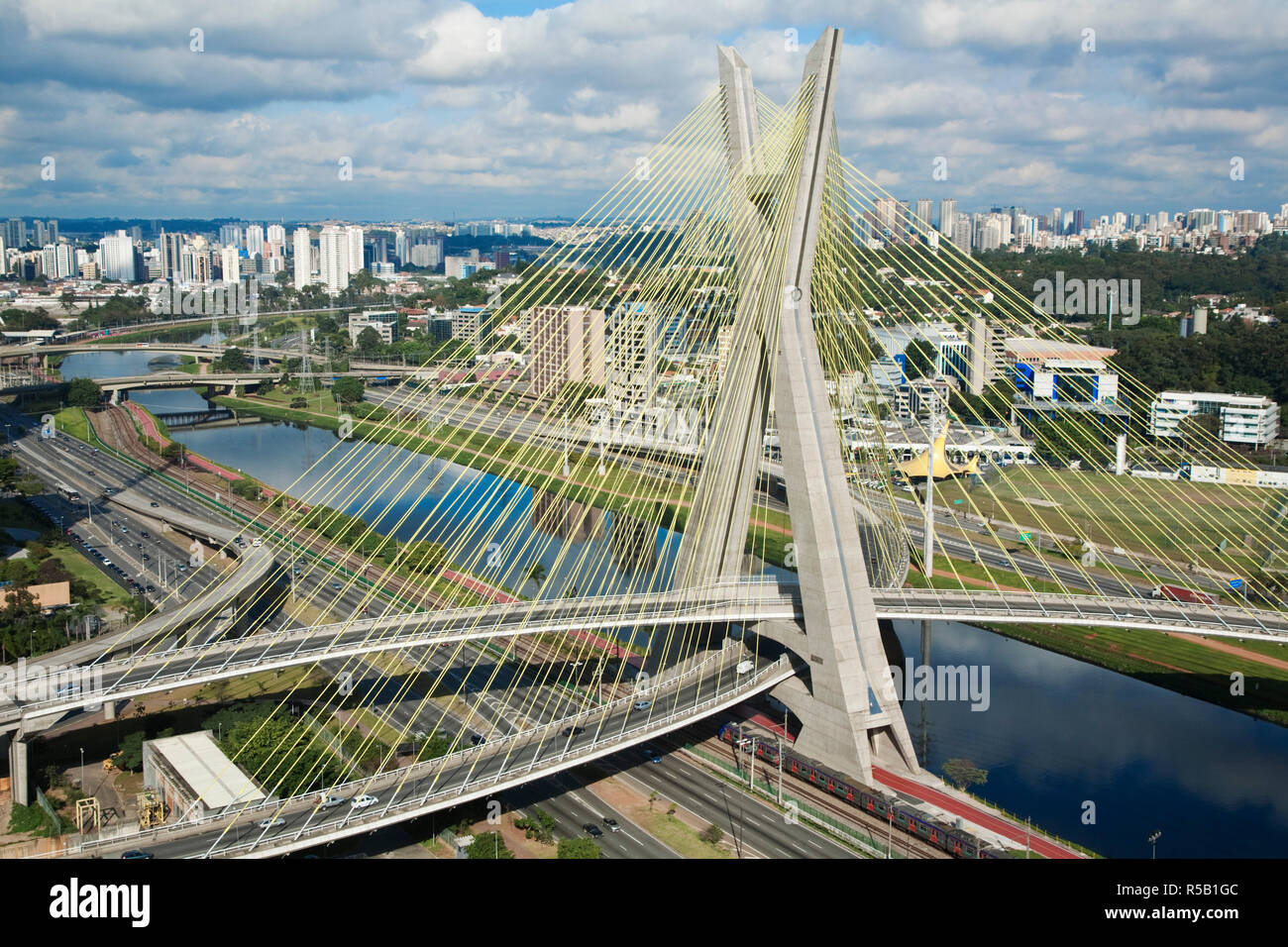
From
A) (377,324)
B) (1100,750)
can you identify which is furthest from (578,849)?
(377,324)

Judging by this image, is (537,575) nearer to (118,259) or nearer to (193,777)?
(193,777)

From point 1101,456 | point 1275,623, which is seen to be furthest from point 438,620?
point 1101,456

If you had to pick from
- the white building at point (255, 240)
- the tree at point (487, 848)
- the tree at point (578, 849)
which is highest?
the white building at point (255, 240)

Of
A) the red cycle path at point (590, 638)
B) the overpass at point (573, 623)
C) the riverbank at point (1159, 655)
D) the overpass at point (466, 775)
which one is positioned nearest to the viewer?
the overpass at point (466, 775)

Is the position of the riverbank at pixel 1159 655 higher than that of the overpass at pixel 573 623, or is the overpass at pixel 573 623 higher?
the overpass at pixel 573 623

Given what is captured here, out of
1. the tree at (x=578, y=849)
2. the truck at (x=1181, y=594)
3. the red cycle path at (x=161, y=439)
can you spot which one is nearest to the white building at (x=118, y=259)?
the red cycle path at (x=161, y=439)

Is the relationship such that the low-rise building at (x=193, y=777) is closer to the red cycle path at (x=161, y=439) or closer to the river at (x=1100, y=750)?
the river at (x=1100, y=750)

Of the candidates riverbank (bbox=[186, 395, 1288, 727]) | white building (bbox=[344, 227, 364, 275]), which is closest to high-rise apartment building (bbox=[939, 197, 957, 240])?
white building (bbox=[344, 227, 364, 275])

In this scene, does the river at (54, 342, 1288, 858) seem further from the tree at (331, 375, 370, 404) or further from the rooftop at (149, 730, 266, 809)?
the tree at (331, 375, 370, 404)
